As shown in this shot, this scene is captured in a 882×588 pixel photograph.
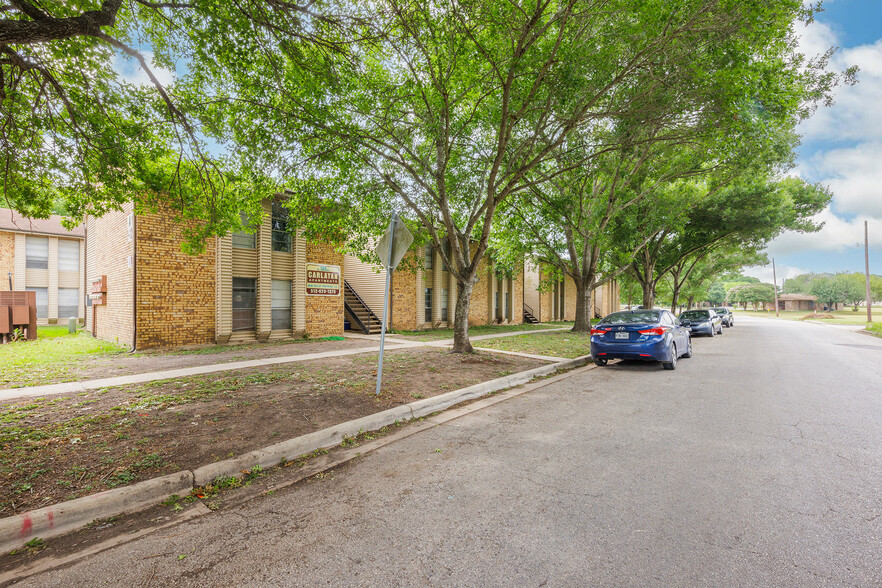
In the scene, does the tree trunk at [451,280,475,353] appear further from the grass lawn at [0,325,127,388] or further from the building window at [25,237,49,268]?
the building window at [25,237,49,268]

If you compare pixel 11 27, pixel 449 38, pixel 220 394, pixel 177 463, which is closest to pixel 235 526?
pixel 177 463

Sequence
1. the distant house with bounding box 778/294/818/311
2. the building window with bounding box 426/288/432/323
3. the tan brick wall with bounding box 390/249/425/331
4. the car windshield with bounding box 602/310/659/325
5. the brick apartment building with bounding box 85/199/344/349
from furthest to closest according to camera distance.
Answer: the distant house with bounding box 778/294/818/311 → the building window with bounding box 426/288/432/323 → the tan brick wall with bounding box 390/249/425/331 → the brick apartment building with bounding box 85/199/344/349 → the car windshield with bounding box 602/310/659/325

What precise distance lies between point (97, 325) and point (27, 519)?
16697 millimetres

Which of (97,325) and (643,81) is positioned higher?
(643,81)

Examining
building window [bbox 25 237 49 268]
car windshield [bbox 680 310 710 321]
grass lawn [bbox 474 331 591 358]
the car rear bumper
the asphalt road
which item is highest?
building window [bbox 25 237 49 268]

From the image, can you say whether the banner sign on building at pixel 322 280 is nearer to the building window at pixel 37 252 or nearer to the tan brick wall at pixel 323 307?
the tan brick wall at pixel 323 307

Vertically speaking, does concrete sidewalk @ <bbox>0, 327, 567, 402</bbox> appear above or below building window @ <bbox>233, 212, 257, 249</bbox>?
below

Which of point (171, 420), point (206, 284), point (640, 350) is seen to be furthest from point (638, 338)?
point (206, 284)

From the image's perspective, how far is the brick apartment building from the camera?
12.1 meters

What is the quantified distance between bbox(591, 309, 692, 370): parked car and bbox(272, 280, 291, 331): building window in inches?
450

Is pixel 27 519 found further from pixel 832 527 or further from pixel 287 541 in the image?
pixel 832 527

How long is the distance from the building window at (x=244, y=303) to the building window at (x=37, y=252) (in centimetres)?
1953

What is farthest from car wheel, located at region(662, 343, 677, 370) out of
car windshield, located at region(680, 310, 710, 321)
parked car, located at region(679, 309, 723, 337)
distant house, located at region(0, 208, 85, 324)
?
distant house, located at region(0, 208, 85, 324)

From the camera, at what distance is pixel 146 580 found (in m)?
2.38
